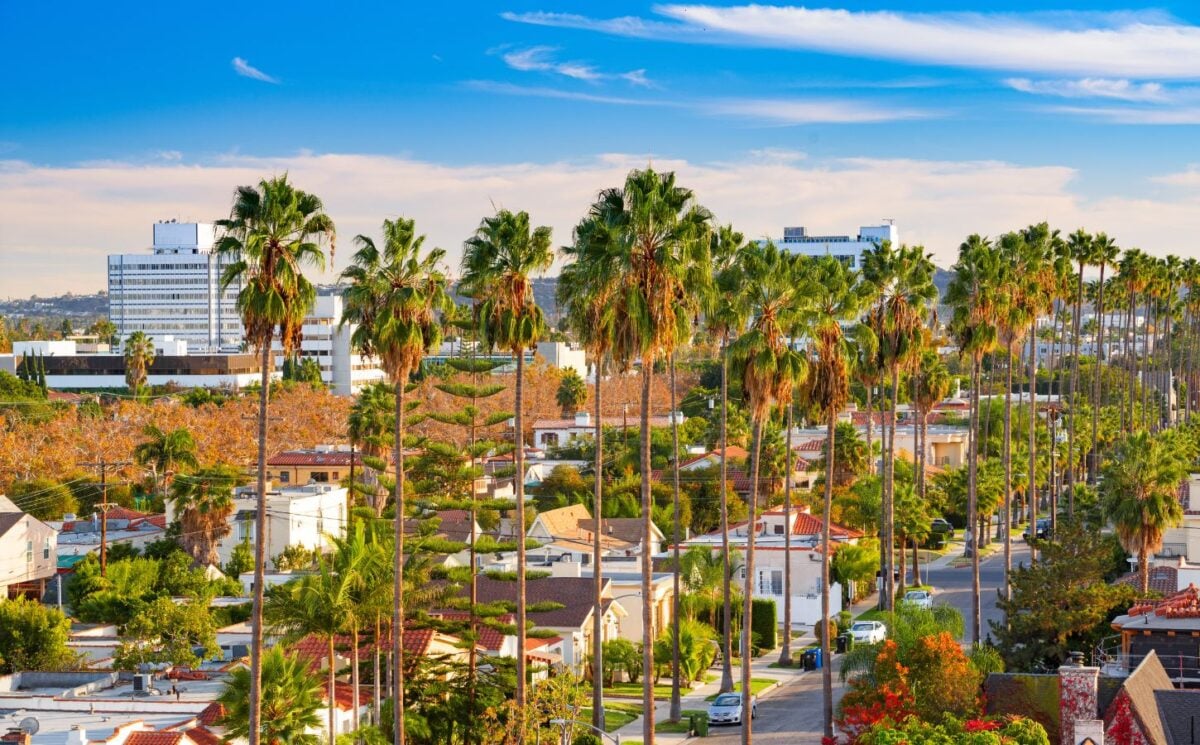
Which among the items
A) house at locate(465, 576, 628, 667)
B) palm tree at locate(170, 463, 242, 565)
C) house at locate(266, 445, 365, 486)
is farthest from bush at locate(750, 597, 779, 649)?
house at locate(266, 445, 365, 486)

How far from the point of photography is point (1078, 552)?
6209cm

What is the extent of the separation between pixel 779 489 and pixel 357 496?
97.0 ft

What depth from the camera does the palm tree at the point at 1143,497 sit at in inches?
2778

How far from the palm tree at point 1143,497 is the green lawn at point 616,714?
21.5m

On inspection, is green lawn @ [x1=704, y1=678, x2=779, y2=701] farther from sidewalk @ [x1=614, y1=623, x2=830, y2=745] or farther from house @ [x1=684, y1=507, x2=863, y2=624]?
house @ [x1=684, y1=507, x2=863, y2=624]

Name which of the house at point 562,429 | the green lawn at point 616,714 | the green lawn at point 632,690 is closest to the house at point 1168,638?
the green lawn at point 616,714

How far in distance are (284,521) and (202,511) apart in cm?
498

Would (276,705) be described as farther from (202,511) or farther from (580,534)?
(580,534)

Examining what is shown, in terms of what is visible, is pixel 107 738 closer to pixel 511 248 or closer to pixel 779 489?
pixel 511 248

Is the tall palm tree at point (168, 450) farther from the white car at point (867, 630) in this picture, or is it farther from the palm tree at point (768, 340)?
the palm tree at point (768, 340)

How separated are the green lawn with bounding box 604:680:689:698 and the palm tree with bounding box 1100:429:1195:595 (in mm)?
19688

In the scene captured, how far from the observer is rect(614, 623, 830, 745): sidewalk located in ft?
197

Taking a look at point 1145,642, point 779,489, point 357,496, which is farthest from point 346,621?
point 779,489

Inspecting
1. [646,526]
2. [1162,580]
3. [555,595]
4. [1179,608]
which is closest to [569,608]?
[555,595]
